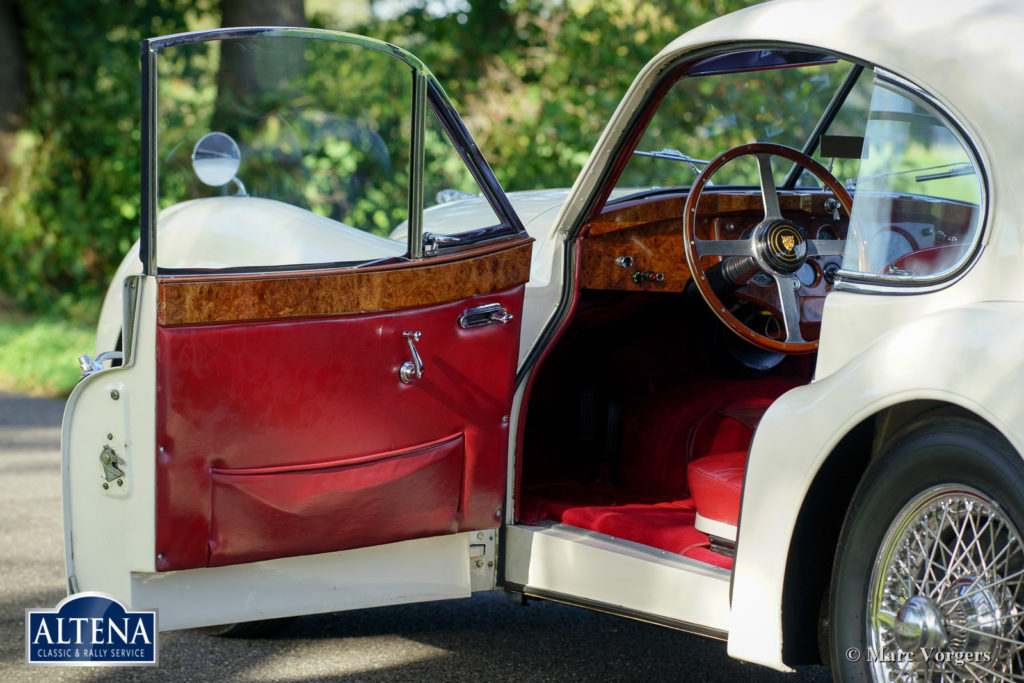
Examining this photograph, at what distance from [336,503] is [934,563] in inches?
54.0

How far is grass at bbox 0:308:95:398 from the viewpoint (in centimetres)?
855

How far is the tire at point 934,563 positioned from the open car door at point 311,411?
106 centimetres

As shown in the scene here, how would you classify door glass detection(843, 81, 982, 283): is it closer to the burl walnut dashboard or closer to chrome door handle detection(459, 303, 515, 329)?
chrome door handle detection(459, 303, 515, 329)

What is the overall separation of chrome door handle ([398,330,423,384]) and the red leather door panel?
0.01 metres

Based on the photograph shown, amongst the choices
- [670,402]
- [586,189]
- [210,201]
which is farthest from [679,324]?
[210,201]

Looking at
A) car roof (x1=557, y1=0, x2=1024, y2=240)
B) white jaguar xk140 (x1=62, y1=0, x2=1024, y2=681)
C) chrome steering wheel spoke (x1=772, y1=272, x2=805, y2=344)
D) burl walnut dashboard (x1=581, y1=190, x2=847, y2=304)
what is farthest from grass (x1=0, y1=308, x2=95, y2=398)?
car roof (x1=557, y1=0, x2=1024, y2=240)

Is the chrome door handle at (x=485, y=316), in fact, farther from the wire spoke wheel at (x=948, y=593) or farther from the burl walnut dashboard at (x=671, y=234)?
the wire spoke wheel at (x=948, y=593)

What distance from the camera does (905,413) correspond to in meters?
2.31

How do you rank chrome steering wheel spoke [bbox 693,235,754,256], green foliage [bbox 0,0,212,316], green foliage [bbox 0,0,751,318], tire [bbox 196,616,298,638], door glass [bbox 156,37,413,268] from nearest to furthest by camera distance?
door glass [bbox 156,37,413,268]
chrome steering wheel spoke [bbox 693,235,754,256]
tire [bbox 196,616,298,638]
green foliage [bbox 0,0,751,318]
green foliage [bbox 0,0,212,316]

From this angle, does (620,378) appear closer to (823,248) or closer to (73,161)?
(823,248)

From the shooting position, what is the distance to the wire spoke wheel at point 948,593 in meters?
2.08

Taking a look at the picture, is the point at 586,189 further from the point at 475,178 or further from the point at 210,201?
the point at 210,201

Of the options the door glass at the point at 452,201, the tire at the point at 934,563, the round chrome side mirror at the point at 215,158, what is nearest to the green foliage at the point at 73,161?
the round chrome side mirror at the point at 215,158

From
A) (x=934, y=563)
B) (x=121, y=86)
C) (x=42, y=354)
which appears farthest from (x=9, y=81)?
(x=934, y=563)
